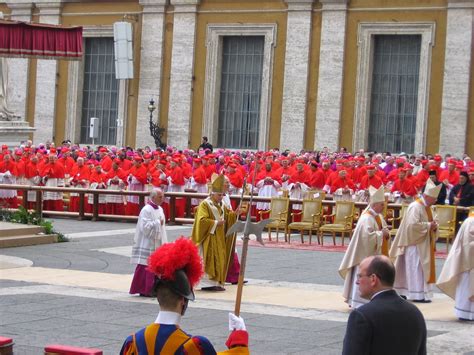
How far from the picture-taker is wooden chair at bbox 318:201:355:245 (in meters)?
23.6

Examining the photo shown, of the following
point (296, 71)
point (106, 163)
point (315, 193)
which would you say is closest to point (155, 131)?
point (296, 71)

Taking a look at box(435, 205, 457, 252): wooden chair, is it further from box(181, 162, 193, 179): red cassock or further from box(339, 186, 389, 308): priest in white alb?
box(181, 162, 193, 179): red cassock

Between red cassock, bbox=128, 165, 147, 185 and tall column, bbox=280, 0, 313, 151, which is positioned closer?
red cassock, bbox=128, 165, 147, 185

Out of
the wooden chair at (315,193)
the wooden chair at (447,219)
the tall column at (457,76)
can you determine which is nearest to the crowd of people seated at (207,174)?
the wooden chair at (315,193)

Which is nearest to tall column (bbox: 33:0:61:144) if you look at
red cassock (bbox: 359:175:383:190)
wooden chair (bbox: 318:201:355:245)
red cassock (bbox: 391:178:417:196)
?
red cassock (bbox: 359:175:383:190)

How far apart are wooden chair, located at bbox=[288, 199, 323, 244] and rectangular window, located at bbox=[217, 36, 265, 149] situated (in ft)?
55.2

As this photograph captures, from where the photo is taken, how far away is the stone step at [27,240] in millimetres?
21656

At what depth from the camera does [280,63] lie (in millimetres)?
40281

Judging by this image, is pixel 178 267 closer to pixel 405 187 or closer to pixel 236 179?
pixel 405 187

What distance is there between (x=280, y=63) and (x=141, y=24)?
5.96m

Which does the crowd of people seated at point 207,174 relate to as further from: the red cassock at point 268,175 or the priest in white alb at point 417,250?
the priest in white alb at point 417,250

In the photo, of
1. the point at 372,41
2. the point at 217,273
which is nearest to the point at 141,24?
the point at 372,41

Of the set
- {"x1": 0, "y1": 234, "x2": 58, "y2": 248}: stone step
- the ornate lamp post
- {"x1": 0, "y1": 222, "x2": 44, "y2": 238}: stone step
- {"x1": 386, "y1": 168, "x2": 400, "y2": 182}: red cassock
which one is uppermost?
the ornate lamp post

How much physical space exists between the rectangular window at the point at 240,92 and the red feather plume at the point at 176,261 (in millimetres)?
34820
